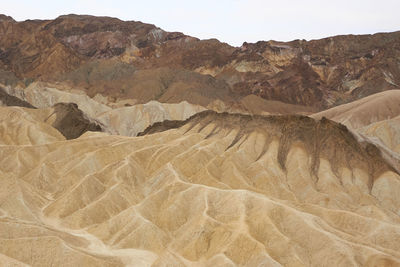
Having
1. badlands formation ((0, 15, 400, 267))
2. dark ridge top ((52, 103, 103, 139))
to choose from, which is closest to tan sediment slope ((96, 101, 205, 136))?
badlands formation ((0, 15, 400, 267))

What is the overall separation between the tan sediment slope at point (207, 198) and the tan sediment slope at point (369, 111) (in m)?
53.4

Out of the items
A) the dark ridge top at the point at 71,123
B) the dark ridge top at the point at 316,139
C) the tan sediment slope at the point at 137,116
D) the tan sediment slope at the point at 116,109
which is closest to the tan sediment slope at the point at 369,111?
the tan sediment slope at the point at 116,109

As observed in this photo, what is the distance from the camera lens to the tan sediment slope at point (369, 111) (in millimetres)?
127312

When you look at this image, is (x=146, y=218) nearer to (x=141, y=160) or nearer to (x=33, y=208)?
(x=33, y=208)

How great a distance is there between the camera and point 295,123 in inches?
3140

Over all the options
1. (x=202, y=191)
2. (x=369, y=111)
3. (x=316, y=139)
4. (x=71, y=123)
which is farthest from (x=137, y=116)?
(x=202, y=191)

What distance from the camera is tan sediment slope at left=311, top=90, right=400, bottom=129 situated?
127m

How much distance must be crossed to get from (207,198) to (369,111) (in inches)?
3644

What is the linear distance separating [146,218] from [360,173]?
36488 mm

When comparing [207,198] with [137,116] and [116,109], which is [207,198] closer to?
[137,116]

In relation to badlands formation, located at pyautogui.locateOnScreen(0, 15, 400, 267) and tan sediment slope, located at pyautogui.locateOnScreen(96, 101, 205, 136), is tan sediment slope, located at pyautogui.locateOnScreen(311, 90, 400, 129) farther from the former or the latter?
tan sediment slope, located at pyautogui.locateOnScreen(96, 101, 205, 136)

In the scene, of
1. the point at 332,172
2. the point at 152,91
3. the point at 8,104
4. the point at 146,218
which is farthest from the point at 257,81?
the point at 146,218

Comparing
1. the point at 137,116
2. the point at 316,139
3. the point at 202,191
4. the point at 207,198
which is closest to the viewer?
the point at 207,198

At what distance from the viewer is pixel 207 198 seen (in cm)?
5312
